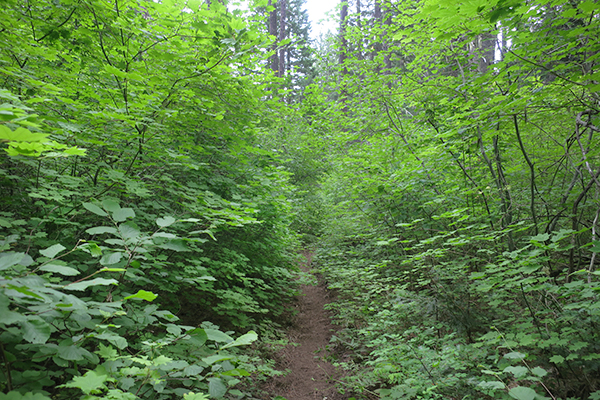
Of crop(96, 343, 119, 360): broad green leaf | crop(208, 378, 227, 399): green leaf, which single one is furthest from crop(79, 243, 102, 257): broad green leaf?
crop(208, 378, 227, 399): green leaf

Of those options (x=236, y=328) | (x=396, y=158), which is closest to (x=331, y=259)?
(x=396, y=158)

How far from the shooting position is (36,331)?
4.34ft

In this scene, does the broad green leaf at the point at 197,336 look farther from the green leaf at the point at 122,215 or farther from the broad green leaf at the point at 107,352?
the green leaf at the point at 122,215

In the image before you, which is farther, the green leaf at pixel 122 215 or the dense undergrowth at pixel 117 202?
the green leaf at pixel 122 215

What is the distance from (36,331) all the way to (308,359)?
158 inches

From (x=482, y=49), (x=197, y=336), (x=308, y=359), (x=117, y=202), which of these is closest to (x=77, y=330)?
(x=197, y=336)

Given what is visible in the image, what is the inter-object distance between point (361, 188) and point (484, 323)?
10.4 ft

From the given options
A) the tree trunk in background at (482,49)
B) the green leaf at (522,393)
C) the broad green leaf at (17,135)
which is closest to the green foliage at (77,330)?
the broad green leaf at (17,135)

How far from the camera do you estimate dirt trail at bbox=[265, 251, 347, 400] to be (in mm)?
3706

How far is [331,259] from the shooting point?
7480 millimetres

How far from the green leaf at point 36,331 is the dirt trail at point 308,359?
2.91 meters

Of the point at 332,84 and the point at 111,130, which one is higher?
the point at 332,84

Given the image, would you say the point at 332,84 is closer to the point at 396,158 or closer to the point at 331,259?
the point at 396,158

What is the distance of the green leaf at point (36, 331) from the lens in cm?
129
